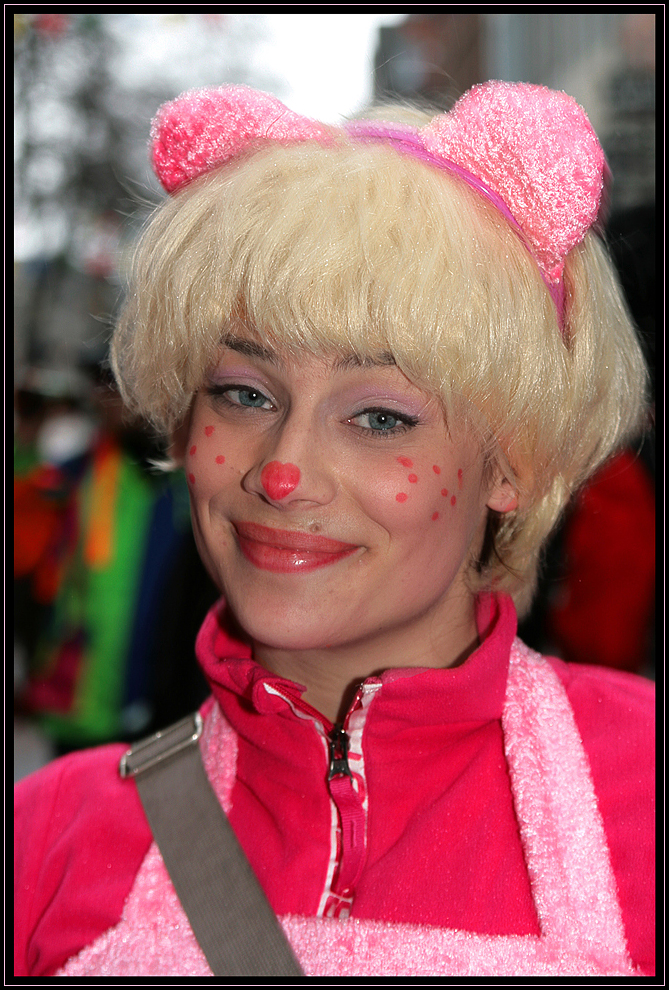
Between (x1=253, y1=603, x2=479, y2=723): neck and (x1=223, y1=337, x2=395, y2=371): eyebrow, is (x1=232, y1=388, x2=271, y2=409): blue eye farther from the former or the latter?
(x1=253, y1=603, x2=479, y2=723): neck

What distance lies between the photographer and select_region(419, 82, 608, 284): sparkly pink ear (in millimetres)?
1202

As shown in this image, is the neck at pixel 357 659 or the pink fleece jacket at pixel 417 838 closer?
the pink fleece jacket at pixel 417 838

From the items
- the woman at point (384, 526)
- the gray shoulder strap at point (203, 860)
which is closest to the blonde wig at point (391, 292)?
the woman at point (384, 526)

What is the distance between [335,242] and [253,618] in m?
0.55

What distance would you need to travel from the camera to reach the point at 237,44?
6.68m

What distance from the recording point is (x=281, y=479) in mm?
1153

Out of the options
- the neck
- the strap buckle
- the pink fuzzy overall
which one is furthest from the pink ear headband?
the strap buckle

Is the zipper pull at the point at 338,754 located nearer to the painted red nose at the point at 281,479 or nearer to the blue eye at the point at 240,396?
the painted red nose at the point at 281,479

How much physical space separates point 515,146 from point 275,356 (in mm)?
466

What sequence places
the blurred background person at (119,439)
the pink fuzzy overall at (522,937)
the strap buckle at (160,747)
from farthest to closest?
the blurred background person at (119,439)
the strap buckle at (160,747)
the pink fuzzy overall at (522,937)

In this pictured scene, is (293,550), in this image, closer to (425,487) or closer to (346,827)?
(425,487)

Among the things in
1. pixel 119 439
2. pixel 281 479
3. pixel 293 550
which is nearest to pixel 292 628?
pixel 293 550

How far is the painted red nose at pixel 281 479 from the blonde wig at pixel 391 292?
0.17m

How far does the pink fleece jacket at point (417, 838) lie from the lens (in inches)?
45.3
